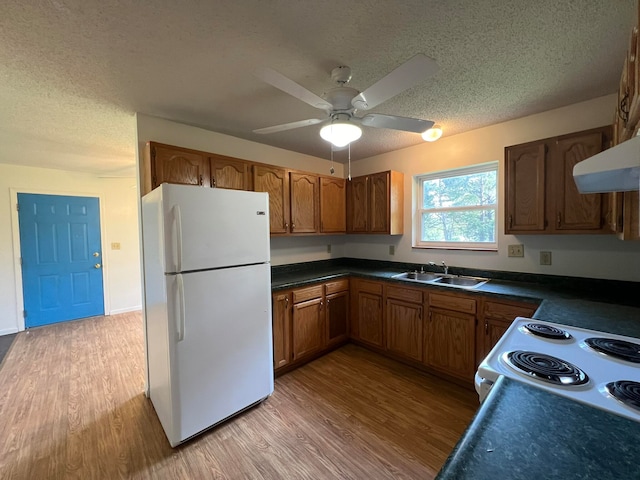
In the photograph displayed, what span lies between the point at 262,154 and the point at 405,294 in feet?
7.17

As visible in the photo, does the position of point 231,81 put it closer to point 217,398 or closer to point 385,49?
point 385,49

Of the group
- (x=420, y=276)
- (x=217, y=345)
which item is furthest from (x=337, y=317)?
(x=217, y=345)

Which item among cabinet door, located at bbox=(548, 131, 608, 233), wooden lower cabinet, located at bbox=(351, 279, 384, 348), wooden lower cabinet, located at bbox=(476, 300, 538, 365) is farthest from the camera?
wooden lower cabinet, located at bbox=(351, 279, 384, 348)

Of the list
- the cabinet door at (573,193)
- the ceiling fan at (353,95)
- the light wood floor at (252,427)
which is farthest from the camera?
the cabinet door at (573,193)

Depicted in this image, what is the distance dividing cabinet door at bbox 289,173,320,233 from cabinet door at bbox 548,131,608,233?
86.0 inches

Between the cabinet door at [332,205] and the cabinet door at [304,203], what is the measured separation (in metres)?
0.10

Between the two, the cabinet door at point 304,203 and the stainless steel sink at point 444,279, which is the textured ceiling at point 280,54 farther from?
the stainless steel sink at point 444,279

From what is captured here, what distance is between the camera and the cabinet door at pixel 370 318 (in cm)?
293

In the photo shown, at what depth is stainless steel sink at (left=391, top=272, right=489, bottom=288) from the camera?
8.79 feet

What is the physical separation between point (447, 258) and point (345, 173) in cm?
188

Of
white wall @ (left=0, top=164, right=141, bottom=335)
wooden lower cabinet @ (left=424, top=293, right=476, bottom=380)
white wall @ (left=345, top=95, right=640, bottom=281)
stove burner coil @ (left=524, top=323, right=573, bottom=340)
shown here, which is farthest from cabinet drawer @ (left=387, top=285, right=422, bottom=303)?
white wall @ (left=0, top=164, right=141, bottom=335)

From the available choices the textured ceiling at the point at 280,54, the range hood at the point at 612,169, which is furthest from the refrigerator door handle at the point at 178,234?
the range hood at the point at 612,169

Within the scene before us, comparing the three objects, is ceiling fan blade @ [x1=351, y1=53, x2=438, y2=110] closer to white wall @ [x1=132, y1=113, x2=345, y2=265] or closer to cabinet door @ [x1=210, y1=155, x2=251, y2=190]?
cabinet door @ [x1=210, y1=155, x2=251, y2=190]

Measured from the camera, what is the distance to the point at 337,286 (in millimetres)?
3074
